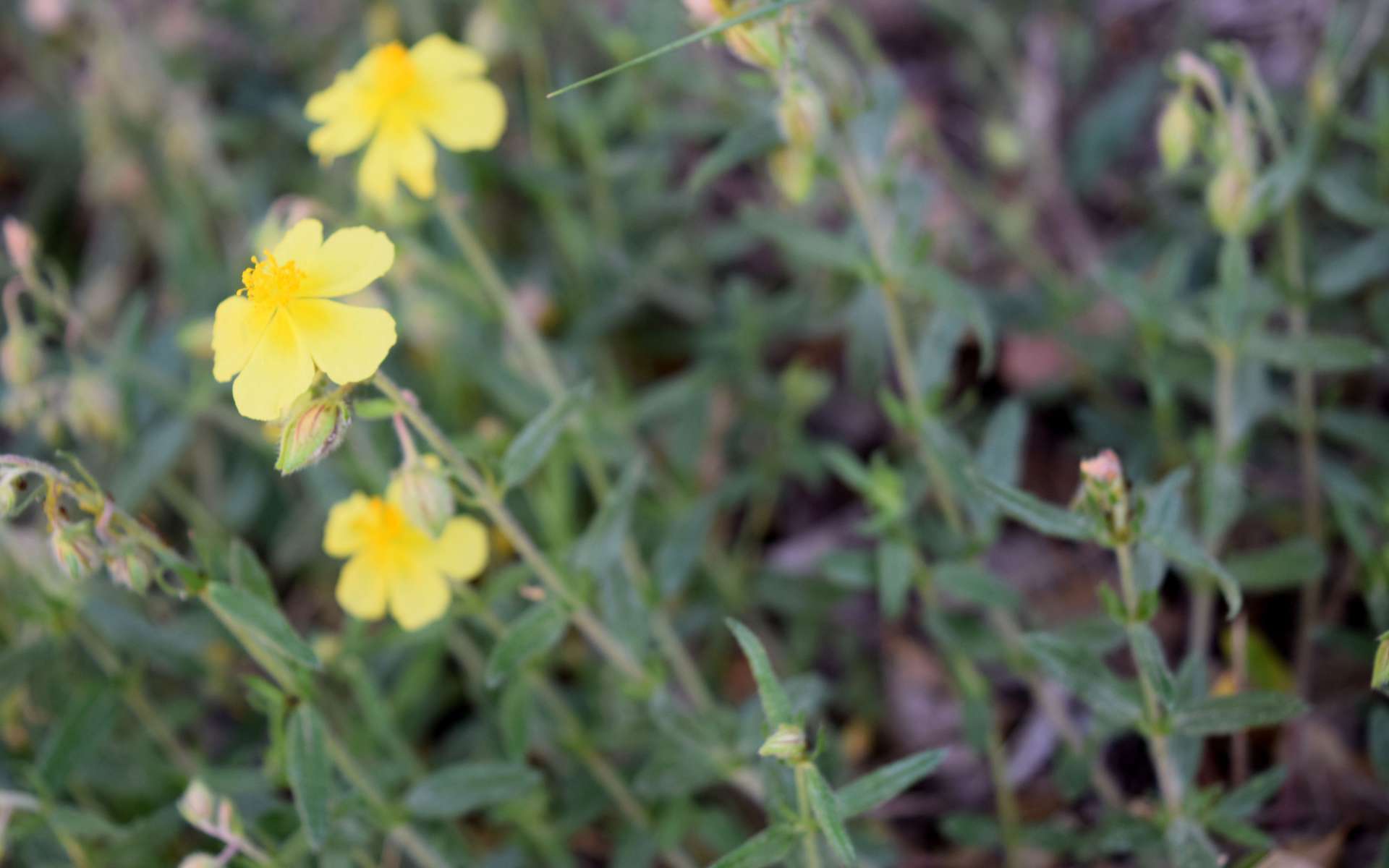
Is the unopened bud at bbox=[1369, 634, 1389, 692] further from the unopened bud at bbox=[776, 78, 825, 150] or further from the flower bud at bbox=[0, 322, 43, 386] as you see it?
the flower bud at bbox=[0, 322, 43, 386]

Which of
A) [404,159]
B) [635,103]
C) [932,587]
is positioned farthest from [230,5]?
[932,587]

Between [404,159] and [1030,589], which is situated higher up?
[404,159]

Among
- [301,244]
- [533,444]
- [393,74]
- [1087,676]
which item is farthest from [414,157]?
[1087,676]

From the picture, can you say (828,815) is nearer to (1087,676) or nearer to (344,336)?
(1087,676)

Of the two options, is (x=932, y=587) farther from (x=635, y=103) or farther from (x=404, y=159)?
(x=635, y=103)

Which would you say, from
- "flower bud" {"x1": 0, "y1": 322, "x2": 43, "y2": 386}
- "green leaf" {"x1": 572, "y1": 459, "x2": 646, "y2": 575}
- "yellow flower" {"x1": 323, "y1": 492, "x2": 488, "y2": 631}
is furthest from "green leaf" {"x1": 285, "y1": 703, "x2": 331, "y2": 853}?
"flower bud" {"x1": 0, "y1": 322, "x2": 43, "y2": 386}

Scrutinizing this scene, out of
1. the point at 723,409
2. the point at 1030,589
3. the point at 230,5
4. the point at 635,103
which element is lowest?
the point at 1030,589

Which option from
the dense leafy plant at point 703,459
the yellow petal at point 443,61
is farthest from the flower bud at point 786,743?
the yellow petal at point 443,61
